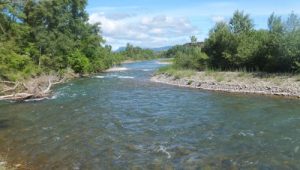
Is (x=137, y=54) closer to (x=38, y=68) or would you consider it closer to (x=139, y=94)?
(x=38, y=68)

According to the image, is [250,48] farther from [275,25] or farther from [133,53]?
[133,53]

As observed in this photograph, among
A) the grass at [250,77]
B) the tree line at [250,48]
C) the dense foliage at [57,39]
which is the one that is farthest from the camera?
the dense foliage at [57,39]

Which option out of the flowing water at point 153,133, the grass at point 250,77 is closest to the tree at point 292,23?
the grass at point 250,77

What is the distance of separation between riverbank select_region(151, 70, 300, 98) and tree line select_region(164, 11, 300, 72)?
2221 millimetres

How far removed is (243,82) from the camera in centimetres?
3353

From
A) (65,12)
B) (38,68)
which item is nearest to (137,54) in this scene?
(65,12)

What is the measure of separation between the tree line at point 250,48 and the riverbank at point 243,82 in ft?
7.29

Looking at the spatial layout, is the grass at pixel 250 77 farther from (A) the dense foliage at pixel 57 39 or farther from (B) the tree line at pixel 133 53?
(B) the tree line at pixel 133 53

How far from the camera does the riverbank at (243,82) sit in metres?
29.3

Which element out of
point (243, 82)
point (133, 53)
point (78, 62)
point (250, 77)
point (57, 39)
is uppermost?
point (57, 39)

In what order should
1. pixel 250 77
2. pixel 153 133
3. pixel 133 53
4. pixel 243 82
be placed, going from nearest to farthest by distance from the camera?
pixel 153 133, pixel 243 82, pixel 250 77, pixel 133 53

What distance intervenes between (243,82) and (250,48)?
7111 mm

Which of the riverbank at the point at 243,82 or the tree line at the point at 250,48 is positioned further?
the tree line at the point at 250,48

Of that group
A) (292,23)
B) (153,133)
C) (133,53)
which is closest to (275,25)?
(292,23)
